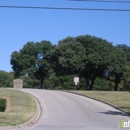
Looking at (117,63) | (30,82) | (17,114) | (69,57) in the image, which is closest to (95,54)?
(69,57)

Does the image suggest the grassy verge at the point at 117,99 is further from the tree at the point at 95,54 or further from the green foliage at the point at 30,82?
the green foliage at the point at 30,82

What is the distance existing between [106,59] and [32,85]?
177ft

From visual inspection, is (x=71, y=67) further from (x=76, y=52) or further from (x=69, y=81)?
(x=69, y=81)

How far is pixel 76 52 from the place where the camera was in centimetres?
6762

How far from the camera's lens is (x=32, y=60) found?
83812mm

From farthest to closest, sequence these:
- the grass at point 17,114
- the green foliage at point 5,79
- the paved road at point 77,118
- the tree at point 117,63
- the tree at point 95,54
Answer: the green foliage at point 5,79, the tree at point 117,63, the tree at point 95,54, the grass at point 17,114, the paved road at point 77,118

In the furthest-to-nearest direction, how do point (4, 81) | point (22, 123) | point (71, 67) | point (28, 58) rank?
1. point (4, 81)
2. point (28, 58)
3. point (71, 67)
4. point (22, 123)

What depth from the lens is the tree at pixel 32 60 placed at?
3268 inches

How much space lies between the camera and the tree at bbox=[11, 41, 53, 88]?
8300 centimetres

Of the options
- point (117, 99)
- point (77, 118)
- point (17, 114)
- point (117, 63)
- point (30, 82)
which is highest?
point (117, 63)

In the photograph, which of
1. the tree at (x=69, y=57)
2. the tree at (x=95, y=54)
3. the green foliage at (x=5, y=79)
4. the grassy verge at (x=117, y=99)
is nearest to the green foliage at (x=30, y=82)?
the green foliage at (x=5, y=79)

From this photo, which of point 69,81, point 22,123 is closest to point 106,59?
point 69,81

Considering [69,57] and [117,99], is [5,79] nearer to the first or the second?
[69,57]

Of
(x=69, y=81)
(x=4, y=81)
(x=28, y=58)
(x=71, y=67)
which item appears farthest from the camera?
(x=4, y=81)
